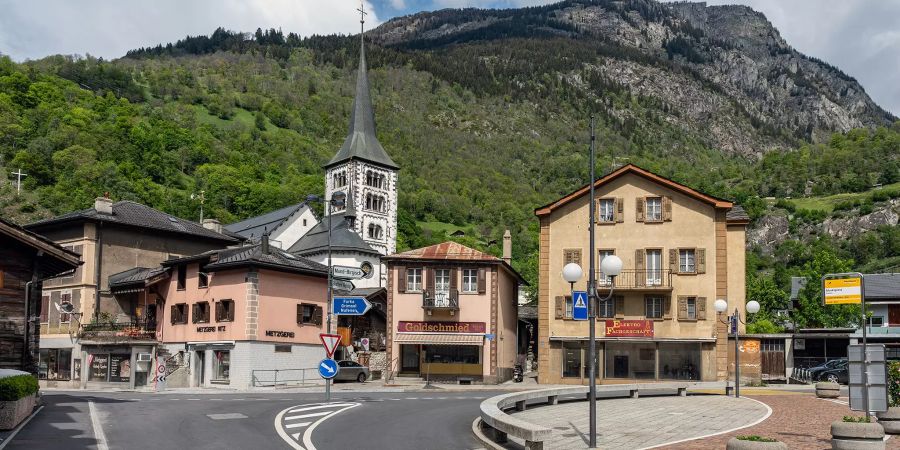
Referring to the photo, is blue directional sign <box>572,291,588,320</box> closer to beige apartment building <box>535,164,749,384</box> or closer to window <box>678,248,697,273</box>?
beige apartment building <box>535,164,749,384</box>

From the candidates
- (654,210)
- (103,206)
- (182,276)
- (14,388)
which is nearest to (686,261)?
(654,210)

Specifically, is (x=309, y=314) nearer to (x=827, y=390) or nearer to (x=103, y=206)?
(x=103, y=206)

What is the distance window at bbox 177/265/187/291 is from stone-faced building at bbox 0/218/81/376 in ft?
68.1

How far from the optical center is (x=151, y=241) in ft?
182

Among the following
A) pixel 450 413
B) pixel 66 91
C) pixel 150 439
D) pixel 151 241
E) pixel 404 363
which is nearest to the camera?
pixel 150 439

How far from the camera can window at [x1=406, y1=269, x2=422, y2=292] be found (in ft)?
161

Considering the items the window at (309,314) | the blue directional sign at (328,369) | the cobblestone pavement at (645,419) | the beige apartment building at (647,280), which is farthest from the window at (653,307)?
the blue directional sign at (328,369)

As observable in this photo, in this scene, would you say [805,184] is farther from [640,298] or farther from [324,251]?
[640,298]

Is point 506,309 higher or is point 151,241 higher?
point 151,241

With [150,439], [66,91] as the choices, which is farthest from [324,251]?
[66,91]

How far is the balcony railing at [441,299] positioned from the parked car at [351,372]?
4991 millimetres

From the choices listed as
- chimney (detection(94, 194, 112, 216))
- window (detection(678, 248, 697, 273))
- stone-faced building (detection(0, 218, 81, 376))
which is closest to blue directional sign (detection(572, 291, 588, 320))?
stone-faced building (detection(0, 218, 81, 376))

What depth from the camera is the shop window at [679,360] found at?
4669 centimetres

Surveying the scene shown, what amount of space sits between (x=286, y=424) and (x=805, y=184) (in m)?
190
